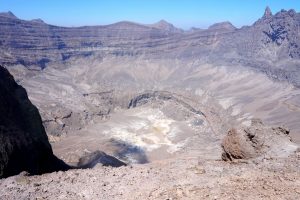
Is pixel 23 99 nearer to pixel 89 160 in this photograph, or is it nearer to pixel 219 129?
pixel 89 160

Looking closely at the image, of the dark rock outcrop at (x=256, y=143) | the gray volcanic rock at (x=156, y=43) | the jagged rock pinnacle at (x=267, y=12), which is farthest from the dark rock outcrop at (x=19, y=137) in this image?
the jagged rock pinnacle at (x=267, y=12)

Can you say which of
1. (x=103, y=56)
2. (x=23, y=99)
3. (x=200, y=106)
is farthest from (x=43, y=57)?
(x=23, y=99)

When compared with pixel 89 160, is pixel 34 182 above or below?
above

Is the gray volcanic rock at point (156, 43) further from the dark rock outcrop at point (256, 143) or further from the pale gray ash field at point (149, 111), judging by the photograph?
the dark rock outcrop at point (256, 143)

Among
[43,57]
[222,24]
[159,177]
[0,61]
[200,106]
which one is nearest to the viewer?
[159,177]

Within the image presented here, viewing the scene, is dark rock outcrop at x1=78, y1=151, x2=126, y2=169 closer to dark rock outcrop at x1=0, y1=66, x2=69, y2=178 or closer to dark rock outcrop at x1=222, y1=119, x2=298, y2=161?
dark rock outcrop at x1=0, y1=66, x2=69, y2=178

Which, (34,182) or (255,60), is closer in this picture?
(34,182)
